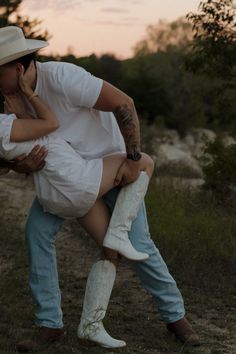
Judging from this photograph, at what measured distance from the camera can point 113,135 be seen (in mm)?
5473

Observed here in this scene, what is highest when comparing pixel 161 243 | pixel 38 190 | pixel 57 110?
pixel 57 110

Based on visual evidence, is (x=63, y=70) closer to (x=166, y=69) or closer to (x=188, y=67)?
(x=188, y=67)

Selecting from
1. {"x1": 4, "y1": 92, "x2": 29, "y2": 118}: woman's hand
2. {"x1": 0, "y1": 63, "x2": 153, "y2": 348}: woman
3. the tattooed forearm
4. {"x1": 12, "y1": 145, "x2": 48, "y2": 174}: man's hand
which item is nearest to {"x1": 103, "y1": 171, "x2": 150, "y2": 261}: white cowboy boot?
{"x1": 0, "y1": 63, "x2": 153, "y2": 348}: woman

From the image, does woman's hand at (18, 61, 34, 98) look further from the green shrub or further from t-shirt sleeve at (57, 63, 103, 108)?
the green shrub

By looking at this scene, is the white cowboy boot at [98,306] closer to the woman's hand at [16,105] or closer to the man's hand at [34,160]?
the man's hand at [34,160]

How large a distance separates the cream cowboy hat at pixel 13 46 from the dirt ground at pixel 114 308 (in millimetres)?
1747

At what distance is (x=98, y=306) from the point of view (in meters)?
5.41

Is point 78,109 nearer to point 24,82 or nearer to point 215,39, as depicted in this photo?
point 24,82

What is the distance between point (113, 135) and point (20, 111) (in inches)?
23.6

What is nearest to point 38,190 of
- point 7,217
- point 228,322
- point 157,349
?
point 157,349

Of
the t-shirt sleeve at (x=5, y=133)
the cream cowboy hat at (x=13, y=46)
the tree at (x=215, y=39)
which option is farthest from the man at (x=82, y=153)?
the tree at (x=215, y=39)

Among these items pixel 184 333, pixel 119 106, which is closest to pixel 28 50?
pixel 119 106

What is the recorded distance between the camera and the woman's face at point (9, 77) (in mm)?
5121

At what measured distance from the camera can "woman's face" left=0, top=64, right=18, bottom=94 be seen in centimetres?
512
